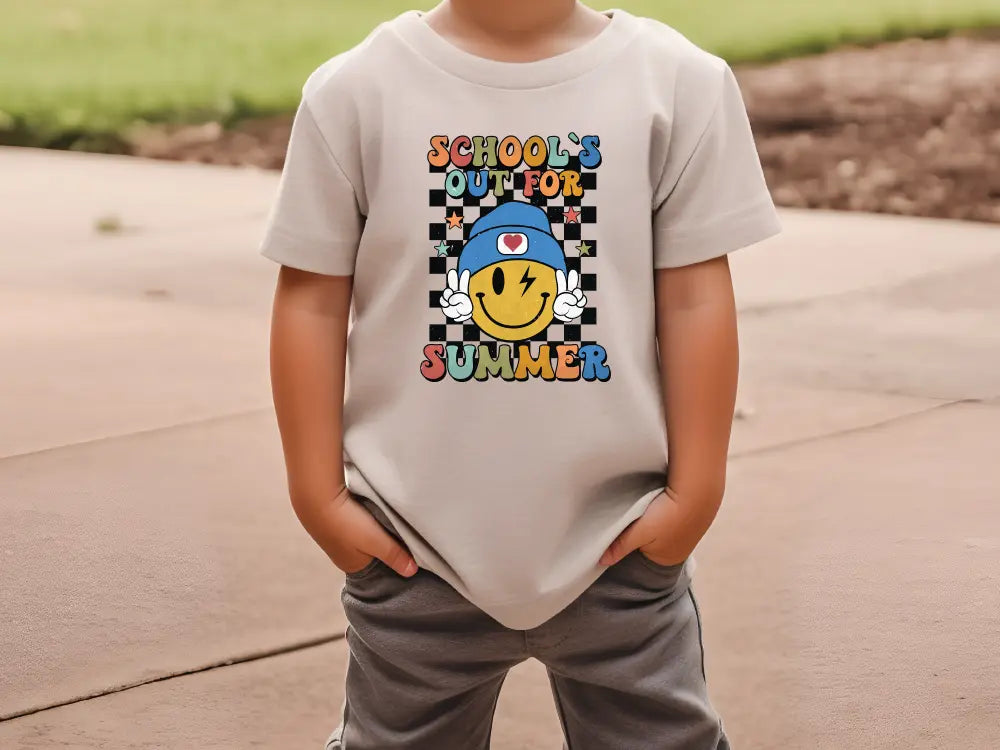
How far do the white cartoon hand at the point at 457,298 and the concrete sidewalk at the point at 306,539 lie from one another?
3.01 ft

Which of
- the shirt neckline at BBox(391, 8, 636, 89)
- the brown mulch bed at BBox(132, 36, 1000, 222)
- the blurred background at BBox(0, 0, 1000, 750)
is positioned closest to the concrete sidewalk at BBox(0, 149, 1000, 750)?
the blurred background at BBox(0, 0, 1000, 750)

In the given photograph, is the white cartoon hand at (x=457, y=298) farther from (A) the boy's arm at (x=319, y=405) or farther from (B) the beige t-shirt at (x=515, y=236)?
(A) the boy's arm at (x=319, y=405)

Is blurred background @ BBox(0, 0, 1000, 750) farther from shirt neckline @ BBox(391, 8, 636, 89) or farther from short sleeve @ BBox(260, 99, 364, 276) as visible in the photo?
shirt neckline @ BBox(391, 8, 636, 89)

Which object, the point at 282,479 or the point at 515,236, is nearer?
the point at 515,236

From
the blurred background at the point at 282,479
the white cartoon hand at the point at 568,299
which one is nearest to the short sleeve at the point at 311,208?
the white cartoon hand at the point at 568,299

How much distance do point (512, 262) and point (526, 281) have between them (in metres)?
0.02

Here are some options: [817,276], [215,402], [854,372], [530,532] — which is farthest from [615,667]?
[817,276]

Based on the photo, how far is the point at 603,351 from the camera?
153cm

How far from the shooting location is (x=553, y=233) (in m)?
1.53

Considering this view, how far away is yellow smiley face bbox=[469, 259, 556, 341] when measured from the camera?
1.53 m

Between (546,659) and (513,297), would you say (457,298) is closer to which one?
(513,297)

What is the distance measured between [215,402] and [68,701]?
153 cm

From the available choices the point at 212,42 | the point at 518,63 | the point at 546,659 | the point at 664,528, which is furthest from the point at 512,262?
the point at 212,42

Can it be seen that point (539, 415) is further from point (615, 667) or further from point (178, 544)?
point (178, 544)
